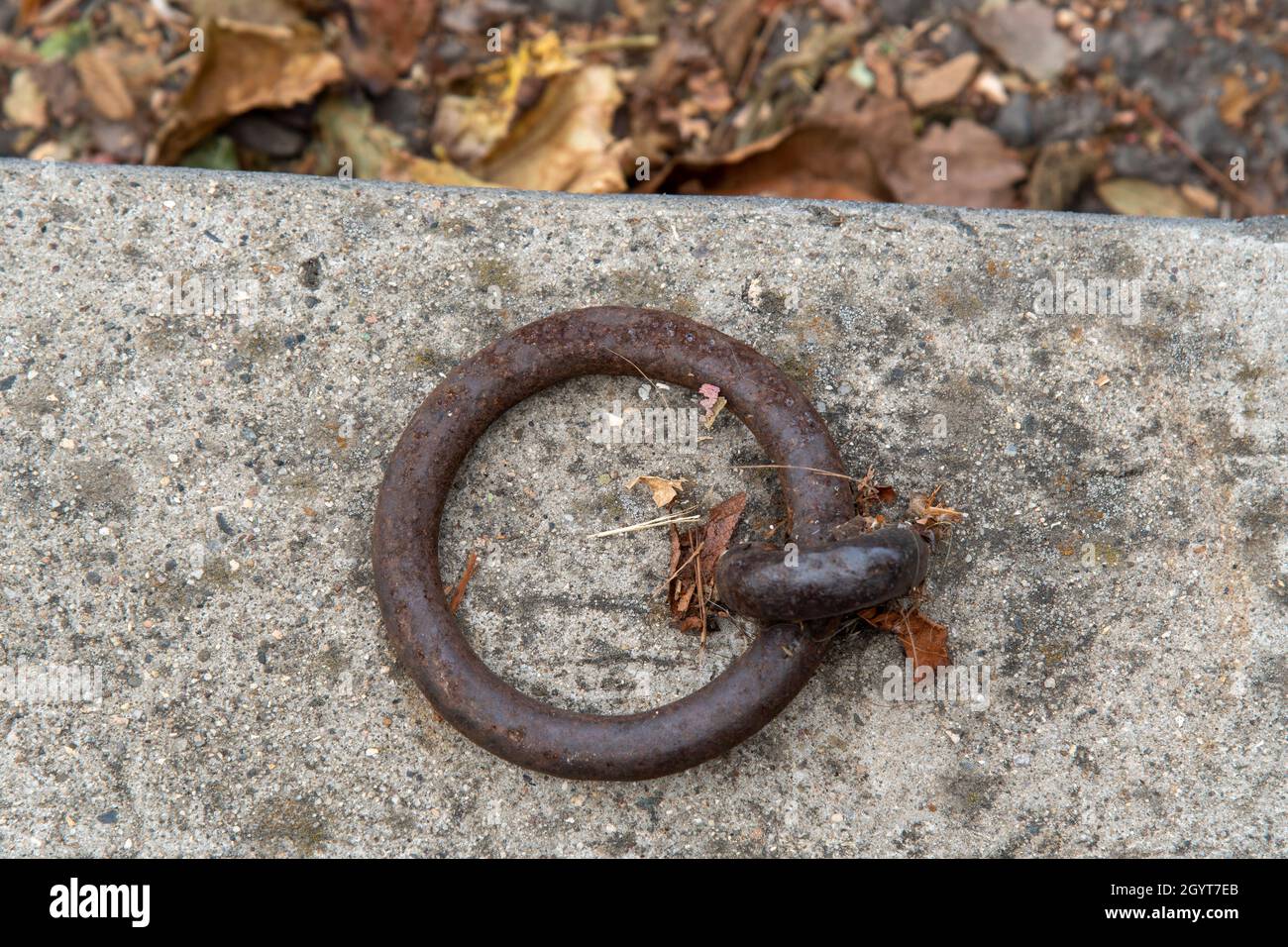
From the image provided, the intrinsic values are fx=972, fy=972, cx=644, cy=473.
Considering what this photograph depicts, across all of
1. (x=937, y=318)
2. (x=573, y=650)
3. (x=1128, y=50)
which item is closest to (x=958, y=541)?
(x=937, y=318)

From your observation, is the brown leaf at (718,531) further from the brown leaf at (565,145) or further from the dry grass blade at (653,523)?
the brown leaf at (565,145)

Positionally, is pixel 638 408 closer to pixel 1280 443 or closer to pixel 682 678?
pixel 682 678

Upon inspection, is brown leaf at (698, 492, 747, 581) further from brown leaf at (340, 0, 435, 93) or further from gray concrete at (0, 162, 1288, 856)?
brown leaf at (340, 0, 435, 93)

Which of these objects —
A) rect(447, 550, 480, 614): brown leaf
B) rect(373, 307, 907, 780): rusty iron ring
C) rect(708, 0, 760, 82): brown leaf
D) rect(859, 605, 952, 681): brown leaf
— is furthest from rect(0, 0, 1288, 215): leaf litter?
rect(859, 605, 952, 681): brown leaf

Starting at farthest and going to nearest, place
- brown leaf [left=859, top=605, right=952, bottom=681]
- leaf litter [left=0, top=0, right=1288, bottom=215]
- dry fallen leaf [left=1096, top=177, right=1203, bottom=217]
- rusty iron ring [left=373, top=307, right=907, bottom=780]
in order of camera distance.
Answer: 1. dry fallen leaf [left=1096, top=177, right=1203, bottom=217]
2. leaf litter [left=0, top=0, right=1288, bottom=215]
3. brown leaf [left=859, top=605, right=952, bottom=681]
4. rusty iron ring [left=373, top=307, right=907, bottom=780]

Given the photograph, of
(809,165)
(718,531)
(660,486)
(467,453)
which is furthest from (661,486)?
(809,165)

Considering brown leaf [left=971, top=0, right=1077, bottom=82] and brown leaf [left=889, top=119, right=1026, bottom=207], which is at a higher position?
brown leaf [left=971, top=0, right=1077, bottom=82]
